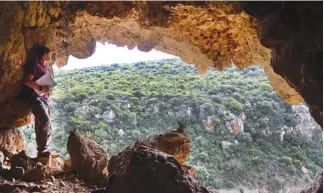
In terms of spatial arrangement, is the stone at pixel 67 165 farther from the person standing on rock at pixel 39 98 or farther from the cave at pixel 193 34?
the cave at pixel 193 34

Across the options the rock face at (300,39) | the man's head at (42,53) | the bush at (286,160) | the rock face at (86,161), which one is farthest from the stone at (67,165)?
the bush at (286,160)

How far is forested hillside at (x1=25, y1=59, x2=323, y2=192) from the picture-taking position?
36.3 ft

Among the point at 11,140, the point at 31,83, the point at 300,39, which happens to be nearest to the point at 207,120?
the point at 11,140

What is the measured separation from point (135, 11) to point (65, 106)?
8.39 meters

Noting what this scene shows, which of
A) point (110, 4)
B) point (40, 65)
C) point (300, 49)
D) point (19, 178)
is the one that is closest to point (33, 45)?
point (40, 65)

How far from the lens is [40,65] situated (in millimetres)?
4574

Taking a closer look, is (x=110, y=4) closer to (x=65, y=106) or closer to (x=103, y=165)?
(x=103, y=165)

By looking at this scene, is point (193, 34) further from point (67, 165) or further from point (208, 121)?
point (208, 121)

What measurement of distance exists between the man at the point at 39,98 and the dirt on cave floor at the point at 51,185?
49 cm

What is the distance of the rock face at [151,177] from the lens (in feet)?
7.89

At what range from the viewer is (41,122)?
4.51 metres

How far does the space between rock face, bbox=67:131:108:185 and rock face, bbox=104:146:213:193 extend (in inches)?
69.7

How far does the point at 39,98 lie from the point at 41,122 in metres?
0.37

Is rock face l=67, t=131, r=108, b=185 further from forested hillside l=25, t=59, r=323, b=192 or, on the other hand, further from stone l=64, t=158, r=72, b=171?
forested hillside l=25, t=59, r=323, b=192
